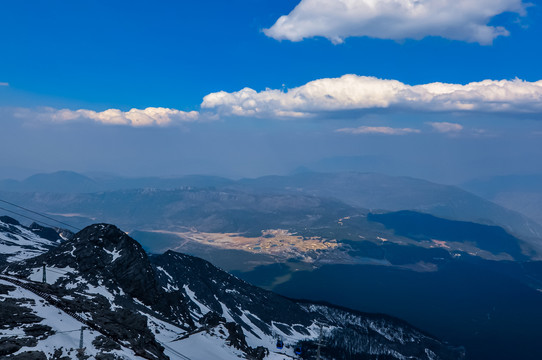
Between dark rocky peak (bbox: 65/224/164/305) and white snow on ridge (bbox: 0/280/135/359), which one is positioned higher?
white snow on ridge (bbox: 0/280/135/359)

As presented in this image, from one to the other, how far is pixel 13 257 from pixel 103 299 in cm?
9946

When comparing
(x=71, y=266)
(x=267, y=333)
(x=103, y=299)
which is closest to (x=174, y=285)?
(x=267, y=333)

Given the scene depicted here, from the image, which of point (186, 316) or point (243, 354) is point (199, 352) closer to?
point (243, 354)

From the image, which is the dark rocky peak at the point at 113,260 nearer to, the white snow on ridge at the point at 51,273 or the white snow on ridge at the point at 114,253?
the white snow on ridge at the point at 114,253

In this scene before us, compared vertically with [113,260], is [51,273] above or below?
below

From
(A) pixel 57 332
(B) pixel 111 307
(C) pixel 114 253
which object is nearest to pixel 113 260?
(C) pixel 114 253

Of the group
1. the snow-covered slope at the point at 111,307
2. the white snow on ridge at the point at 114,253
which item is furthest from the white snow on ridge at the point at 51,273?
the white snow on ridge at the point at 114,253

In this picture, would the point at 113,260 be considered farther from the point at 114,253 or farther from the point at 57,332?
the point at 57,332

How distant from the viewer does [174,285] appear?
197 m

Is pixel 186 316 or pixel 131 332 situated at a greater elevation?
pixel 131 332

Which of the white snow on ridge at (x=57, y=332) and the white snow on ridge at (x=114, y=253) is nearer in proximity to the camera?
the white snow on ridge at (x=57, y=332)

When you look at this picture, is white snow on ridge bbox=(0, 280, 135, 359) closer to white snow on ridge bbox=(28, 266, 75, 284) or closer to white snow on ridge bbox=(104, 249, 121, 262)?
white snow on ridge bbox=(28, 266, 75, 284)

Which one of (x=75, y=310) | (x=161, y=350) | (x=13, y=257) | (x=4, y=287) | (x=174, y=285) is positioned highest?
(x=4, y=287)

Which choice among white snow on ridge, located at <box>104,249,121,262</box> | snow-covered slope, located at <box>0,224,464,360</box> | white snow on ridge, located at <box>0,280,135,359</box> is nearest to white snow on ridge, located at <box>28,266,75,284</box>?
snow-covered slope, located at <box>0,224,464,360</box>
